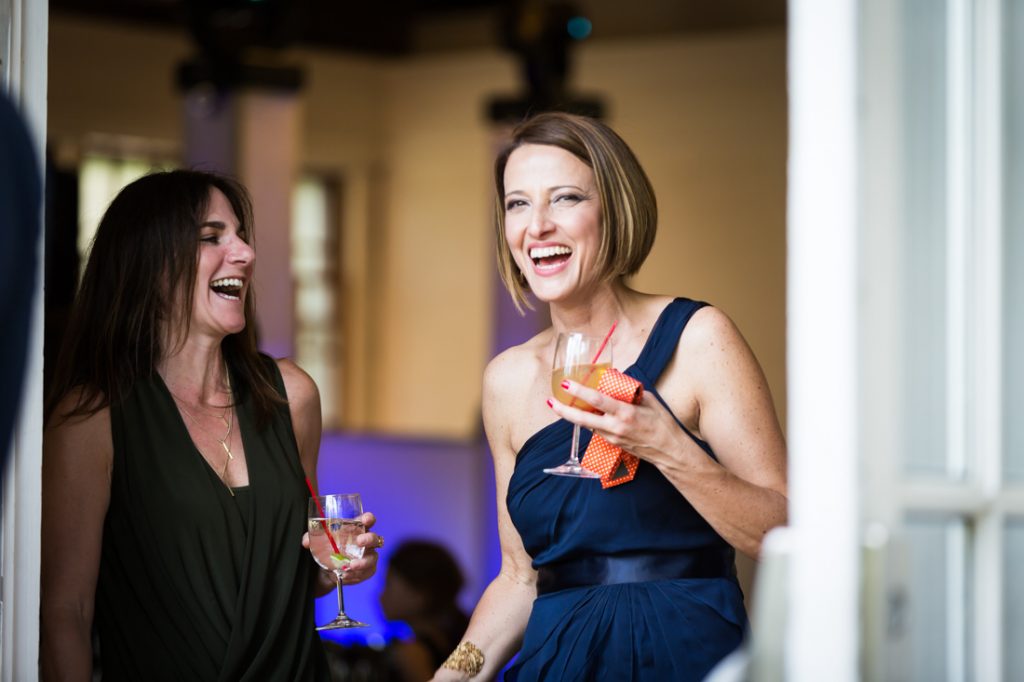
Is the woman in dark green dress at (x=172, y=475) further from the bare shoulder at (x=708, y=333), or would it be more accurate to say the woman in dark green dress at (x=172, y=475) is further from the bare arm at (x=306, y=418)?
the bare shoulder at (x=708, y=333)

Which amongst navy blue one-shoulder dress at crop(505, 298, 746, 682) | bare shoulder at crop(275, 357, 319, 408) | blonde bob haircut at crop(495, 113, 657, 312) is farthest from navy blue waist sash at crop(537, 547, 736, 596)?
bare shoulder at crop(275, 357, 319, 408)

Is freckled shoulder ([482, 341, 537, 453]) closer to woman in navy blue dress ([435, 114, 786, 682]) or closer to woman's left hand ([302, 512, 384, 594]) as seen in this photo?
woman in navy blue dress ([435, 114, 786, 682])

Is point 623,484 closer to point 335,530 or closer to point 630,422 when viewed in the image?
point 630,422

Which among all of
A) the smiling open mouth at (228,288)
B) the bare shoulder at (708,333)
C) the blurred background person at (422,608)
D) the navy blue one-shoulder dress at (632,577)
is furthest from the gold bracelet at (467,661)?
the blurred background person at (422,608)

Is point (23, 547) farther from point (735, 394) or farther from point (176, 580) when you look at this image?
point (735, 394)

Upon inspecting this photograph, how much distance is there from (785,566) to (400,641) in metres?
3.08

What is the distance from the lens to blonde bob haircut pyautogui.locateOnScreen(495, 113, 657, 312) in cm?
254

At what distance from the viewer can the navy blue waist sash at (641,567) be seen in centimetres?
243

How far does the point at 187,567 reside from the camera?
8.36 ft

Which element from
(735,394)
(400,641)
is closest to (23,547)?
(735,394)

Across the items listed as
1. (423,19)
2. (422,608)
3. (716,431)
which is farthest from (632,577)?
(423,19)

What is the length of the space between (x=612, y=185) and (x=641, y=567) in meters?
0.70

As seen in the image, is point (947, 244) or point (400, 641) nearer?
point (947, 244)

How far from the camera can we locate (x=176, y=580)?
2537mm
